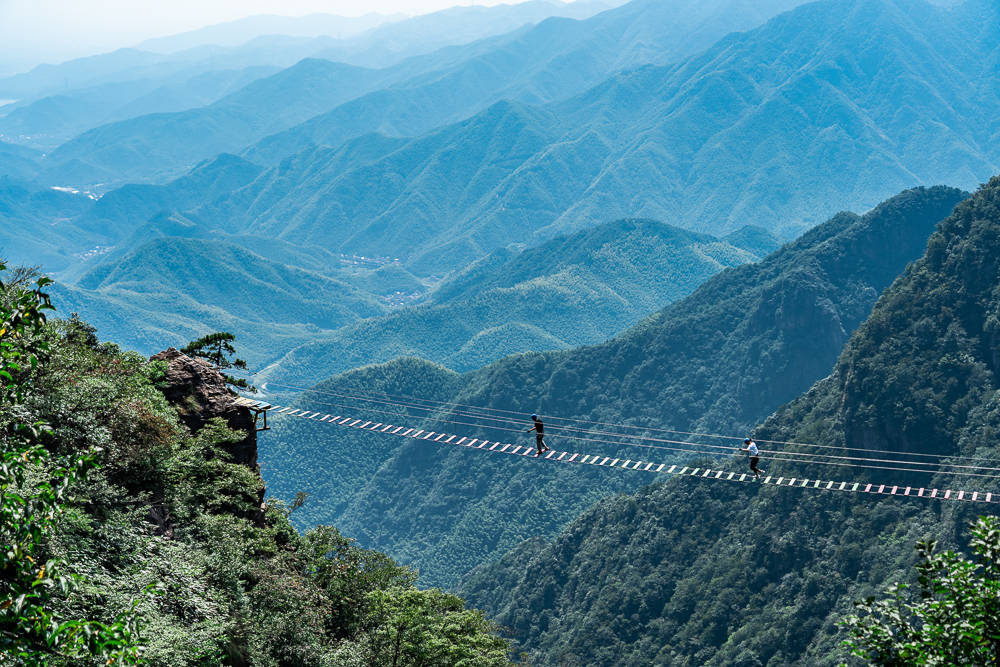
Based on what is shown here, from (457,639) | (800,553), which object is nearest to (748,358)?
(800,553)

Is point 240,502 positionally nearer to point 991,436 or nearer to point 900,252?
point 991,436

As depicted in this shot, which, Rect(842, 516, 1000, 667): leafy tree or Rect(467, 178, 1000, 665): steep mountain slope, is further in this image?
Rect(467, 178, 1000, 665): steep mountain slope

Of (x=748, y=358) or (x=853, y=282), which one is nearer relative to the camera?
(x=853, y=282)

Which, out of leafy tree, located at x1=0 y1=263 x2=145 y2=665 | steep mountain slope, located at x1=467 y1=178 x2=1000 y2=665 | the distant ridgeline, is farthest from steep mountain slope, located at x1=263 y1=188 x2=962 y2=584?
leafy tree, located at x1=0 y1=263 x2=145 y2=665

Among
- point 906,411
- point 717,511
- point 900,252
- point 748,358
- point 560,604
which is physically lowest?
point 560,604

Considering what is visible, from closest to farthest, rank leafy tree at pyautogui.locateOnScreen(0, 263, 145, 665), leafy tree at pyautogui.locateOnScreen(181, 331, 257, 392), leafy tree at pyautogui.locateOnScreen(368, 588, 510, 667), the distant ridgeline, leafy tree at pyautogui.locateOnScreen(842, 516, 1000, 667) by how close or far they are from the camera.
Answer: leafy tree at pyautogui.locateOnScreen(0, 263, 145, 665) → leafy tree at pyautogui.locateOnScreen(842, 516, 1000, 667) → the distant ridgeline → leafy tree at pyautogui.locateOnScreen(368, 588, 510, 667) → leafy tree at pyautogui.locateOnScreen(181, 331, 257, 392)

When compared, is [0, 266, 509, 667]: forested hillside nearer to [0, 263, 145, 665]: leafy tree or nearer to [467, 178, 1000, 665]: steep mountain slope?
[0, 263, 145, 665]: leafy tree

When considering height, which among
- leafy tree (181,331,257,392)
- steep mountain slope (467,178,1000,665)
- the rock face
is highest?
leafy tree (181,331,257,392)

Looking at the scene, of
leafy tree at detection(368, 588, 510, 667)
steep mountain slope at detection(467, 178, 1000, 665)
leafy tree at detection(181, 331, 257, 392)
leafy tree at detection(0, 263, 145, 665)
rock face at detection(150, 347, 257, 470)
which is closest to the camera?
leafy tree at detection(0, 263, 145, 665)
